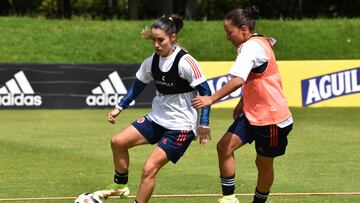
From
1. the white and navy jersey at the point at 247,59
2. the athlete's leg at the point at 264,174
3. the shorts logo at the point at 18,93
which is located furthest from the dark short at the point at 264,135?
the shorts logo at the point at 18,93

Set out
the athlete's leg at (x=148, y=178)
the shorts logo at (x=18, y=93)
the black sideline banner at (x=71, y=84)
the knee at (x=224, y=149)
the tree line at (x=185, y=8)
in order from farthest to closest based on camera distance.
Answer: the tree line at (x=185, y=8), the black sideline banner at (x=71, y=84), the shorts logo at (x=18, y=93), the knee at (x=224, y=149), the athlete's leg at (x=148, y=178)

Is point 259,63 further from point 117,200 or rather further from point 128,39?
point 128,39

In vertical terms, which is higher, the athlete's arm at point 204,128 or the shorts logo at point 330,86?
the athlete's arm at point 204,128

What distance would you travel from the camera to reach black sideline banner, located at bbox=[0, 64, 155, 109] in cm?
2352

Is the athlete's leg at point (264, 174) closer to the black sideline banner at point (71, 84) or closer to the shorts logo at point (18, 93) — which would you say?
the black sideline banner at point (71, 84)

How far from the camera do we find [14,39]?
3278 cm

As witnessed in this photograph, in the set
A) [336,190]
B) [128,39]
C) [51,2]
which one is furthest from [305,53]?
[51,2]

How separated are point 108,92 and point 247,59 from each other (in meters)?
15.7

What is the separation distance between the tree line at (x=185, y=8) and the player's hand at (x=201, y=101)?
3863 cm

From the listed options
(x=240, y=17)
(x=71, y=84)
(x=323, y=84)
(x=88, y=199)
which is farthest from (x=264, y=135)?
(x=323, y=84)

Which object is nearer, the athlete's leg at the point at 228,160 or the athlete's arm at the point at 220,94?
the athlete's arm at the point at 220,94

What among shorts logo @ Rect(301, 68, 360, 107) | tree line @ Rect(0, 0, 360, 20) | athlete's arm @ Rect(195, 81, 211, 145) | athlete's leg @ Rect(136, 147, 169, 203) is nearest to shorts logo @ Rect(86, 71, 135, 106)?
shorts logo @ Rect(301, 68, 360, 107)

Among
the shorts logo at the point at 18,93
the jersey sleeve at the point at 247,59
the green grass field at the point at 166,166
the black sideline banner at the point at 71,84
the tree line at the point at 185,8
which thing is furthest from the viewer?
the tree line at the point at 185,8

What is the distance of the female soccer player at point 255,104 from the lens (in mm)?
8617
